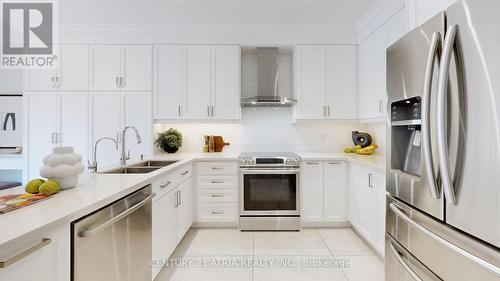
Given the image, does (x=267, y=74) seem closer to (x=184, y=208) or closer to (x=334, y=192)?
(x=334, y=192)

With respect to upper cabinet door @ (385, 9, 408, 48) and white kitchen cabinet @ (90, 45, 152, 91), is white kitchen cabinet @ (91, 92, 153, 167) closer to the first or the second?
white kitchen cabinet @ (90, 45, 152, 91)

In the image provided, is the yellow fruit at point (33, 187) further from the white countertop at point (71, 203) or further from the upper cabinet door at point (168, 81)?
the upper cabinet door at point (168, 81)

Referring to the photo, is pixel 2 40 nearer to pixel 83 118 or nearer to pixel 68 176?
pixel 83 118

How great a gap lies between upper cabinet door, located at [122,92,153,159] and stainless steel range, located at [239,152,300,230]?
1374 mm

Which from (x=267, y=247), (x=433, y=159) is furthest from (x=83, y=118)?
(x=433, y=159)

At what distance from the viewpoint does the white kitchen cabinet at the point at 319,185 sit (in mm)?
3156

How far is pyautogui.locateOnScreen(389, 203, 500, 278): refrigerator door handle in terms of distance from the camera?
78cm

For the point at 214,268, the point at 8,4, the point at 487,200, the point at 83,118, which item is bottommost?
the point at 214,268

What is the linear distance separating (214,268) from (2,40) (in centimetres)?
400

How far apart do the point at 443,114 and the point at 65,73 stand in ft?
13.6

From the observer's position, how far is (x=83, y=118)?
341 cm

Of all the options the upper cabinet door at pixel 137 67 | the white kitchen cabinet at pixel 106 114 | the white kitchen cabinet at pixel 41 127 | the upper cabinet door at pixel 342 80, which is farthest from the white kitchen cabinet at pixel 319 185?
the white kitchen cabinet at pixel 41 127

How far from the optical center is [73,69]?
11.2 feet

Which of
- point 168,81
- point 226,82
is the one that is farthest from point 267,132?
point 168,81
